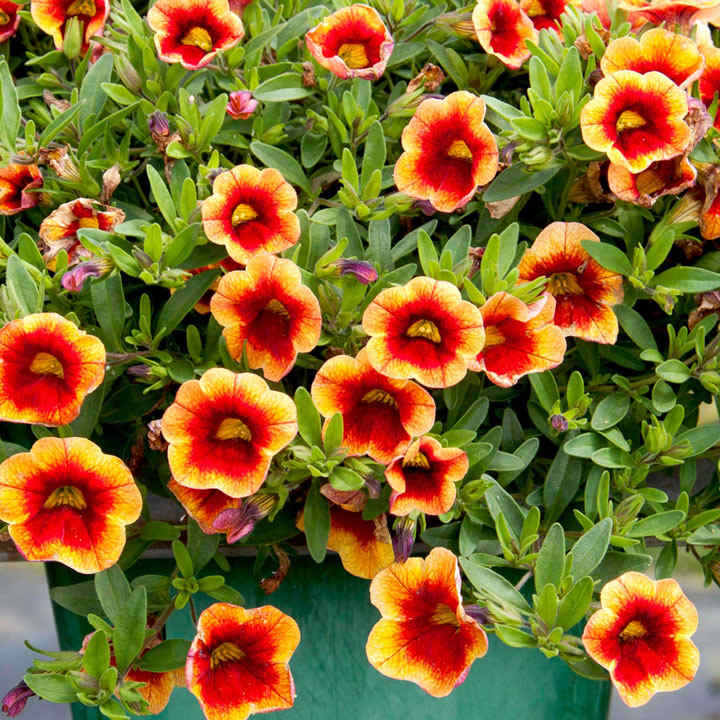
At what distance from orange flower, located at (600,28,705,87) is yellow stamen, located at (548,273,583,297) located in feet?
0.61

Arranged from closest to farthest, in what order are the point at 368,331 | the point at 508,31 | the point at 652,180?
the point at 368,331, the point at 652,180, the point at 508,31

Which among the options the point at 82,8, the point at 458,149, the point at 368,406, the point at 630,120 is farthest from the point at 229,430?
the point at 82,8

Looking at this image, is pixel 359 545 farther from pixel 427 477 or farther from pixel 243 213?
pixel 243 213

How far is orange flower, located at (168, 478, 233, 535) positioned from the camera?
93 cm

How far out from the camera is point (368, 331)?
89cm

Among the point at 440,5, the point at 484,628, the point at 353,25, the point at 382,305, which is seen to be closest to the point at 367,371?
the point at 382,305

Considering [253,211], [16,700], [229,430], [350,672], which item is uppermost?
[253,211]

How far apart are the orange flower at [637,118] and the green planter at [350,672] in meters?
0.48

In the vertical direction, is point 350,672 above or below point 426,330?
below

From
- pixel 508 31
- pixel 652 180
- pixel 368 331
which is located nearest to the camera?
pixel 368 331

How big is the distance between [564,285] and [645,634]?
321 millimetres

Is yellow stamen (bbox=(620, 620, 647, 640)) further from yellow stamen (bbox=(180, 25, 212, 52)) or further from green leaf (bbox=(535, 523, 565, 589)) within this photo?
yellow stamen (bbox=(180, 25, 212, 52))

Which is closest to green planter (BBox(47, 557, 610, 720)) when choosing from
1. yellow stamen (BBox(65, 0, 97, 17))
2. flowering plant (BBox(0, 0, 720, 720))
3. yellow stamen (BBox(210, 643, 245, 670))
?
flowering plant (BBox(0, 0, 720, 720))

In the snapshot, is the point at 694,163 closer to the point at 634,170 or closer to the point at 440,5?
the point at 634,170
